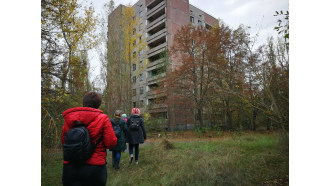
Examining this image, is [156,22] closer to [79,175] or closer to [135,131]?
[135,131]

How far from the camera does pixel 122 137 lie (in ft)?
16.4

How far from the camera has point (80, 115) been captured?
6.53 ft

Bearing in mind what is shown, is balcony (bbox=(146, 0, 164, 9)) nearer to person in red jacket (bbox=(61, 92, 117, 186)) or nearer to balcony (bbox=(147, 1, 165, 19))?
balcony (bbox=(147, 1, 165, 19))

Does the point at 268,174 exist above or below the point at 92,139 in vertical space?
below

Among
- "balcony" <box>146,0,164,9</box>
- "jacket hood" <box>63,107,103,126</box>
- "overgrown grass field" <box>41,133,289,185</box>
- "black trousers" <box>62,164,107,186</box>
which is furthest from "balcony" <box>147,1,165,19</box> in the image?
"black trousers" <box>62,164,107,186</box>

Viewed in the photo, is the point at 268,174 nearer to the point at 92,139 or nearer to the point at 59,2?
the point at 92,139

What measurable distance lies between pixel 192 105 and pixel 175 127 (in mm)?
4600

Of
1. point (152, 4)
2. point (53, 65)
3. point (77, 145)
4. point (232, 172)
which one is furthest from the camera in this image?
→ point (152, 4)

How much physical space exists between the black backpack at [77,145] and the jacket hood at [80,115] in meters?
0.09

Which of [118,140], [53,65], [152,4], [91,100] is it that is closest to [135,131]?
[118,140]

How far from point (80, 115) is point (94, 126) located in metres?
0.18

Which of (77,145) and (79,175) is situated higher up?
(77,145)

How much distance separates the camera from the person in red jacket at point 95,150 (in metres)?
1.93
